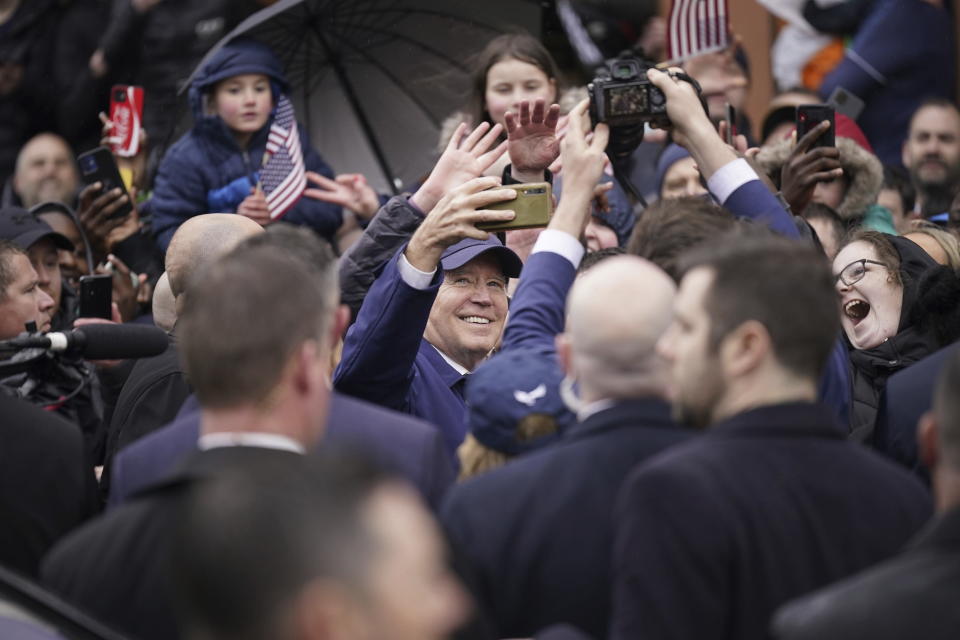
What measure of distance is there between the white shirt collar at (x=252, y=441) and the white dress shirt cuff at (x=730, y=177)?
1.42 m

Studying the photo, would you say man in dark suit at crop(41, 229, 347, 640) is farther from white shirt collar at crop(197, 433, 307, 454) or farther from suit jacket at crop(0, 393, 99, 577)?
suit jacket at crop(0, 393, 99, 577)

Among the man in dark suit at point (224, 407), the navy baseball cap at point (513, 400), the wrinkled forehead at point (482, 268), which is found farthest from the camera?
the wrinkled forehead at point (482, 268)

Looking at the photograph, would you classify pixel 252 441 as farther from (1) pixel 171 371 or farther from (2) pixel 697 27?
(2) pixel 697 27

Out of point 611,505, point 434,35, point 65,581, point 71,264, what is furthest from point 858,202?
point 65,581

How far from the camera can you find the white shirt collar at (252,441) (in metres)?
2.63

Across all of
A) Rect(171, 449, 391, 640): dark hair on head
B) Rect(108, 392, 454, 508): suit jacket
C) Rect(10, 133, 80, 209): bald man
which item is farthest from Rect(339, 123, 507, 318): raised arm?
Rect(10, 133, 80, 209): bald man

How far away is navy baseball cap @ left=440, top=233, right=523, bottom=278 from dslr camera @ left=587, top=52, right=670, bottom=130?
0.81 meters

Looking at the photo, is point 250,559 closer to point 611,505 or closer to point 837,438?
point 611,505

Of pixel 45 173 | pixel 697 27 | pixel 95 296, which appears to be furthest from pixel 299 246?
pixel 45 173

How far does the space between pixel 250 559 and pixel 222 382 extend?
0.88 m

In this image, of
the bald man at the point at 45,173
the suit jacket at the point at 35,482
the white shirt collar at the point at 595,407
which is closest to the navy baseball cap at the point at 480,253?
the suit jacket at the point at 35,482

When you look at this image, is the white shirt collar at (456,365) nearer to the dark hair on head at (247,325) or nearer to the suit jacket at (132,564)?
the dark hair on head at (247,325)

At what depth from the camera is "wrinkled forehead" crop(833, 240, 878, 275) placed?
475 centimetres

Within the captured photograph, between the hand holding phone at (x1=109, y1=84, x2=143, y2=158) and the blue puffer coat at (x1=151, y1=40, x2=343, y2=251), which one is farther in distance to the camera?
the hand holding phone at (x1=109, y1=84, x2=143, y2=158)
